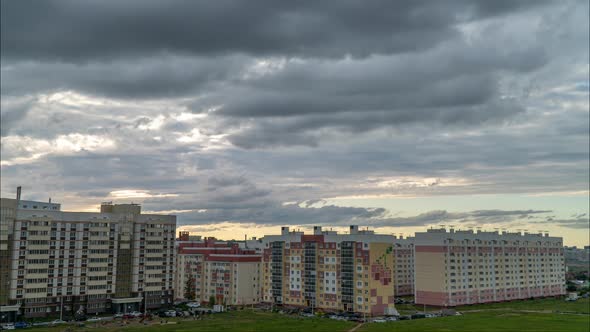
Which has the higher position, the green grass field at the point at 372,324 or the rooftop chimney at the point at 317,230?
the rooftop chimney at the point at 317,230

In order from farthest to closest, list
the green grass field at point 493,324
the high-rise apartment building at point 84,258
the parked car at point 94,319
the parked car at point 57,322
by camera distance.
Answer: the parked car at point 94,319 → the high-rise apartment building at point 84,258 → the parked car at point 57,322 → the green grass field at point 493,324

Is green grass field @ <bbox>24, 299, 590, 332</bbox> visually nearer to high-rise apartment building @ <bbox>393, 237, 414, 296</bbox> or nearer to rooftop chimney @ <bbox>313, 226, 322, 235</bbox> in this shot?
rooftop chimney @ <bbox>313, 226, 322, 235</bbox>

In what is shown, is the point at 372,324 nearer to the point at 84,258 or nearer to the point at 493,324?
the point at 493,324

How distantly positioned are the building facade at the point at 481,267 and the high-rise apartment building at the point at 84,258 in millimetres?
64323

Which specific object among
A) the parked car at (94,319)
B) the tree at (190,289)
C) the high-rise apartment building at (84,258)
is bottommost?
the parked car at (94,319)

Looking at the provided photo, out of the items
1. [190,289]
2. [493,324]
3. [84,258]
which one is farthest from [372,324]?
[84,258]

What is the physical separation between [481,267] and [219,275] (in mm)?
70068

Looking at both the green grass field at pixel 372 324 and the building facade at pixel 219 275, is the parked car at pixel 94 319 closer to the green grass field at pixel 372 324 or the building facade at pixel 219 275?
the green grass field at pixel 372 324

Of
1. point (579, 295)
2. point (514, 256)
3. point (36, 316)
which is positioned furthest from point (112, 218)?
point (579, 295)

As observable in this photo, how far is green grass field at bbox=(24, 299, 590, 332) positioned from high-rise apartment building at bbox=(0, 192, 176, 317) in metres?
11.8

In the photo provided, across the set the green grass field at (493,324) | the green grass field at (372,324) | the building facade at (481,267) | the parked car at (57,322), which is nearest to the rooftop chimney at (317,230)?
the green grass field at (372,324)

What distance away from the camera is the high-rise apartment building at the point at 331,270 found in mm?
124188

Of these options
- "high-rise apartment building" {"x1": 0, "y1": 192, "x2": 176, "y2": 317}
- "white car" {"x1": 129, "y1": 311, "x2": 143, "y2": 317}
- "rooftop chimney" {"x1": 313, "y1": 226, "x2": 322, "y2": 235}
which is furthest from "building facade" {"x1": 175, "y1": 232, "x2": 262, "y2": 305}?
"white car" {"x1": 129, "y1": 311, "x2": 143, "y2": 317}

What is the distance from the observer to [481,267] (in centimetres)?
15412
